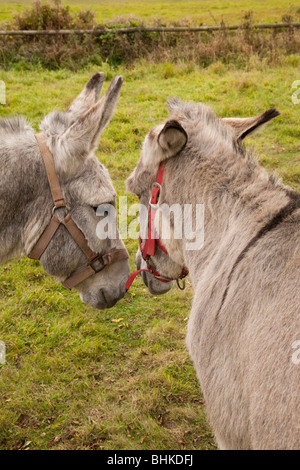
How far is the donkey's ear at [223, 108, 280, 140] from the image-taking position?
2.43 metres

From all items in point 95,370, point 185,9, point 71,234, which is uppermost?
point 185,9

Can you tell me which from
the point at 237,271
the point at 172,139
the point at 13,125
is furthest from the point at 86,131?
the point at 237,271

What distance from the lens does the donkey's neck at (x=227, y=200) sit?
6.97ft

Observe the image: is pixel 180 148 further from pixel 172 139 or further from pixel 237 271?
pixel 237 271

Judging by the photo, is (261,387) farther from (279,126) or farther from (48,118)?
(279,126)

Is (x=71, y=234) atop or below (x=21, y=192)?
below

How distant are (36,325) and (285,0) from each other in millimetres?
19050

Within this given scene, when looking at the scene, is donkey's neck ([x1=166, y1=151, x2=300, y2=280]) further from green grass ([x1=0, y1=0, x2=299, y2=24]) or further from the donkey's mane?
green grass ([x1=0, y1=0, x2=299, y2=24])

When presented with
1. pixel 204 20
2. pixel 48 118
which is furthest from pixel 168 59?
pixel 48 118

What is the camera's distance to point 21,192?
2.60 m

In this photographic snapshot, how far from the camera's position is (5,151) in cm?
259

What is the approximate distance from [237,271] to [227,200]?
1.34 feet

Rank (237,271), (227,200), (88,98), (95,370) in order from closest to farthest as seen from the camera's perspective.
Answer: (237,271)
(227,200)
(88,98)
(95,370)

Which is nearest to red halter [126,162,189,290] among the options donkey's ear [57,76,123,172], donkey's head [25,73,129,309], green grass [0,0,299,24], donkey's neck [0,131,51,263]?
donkey's head [25,73,129,309]
